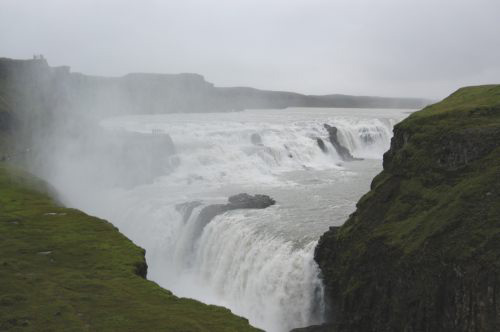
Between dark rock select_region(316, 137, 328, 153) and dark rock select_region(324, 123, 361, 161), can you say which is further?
dark rock select_region(324, 123, 361, 161)

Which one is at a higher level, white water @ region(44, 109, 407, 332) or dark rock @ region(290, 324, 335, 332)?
white water @ region(44, 109, 407, 332)

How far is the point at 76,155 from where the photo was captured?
54.7 m

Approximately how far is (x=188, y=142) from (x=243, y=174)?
9548mm

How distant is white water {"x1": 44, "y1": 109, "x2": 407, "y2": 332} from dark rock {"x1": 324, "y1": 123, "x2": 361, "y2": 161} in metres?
0.83

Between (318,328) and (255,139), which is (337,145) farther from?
(318,328)

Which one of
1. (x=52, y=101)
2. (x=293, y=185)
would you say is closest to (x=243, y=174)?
(x=293, y=185)

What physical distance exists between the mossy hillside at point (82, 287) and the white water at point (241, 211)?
643 cm

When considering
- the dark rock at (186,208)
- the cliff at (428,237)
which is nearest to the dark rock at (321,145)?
the dark rock at (186,208)

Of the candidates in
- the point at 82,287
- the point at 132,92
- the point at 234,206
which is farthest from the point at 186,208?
the point at 132,92

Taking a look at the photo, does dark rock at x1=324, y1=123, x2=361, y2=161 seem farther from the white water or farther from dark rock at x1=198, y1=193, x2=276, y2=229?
dark rock at x1=198, y1=193, x2=276, y2=229

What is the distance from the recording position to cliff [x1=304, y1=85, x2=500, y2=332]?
1343 centimetres

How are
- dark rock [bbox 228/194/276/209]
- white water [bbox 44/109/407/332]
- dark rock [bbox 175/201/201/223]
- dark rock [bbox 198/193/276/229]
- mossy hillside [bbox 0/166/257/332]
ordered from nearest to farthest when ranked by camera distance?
mossy hillside [bbox 0/166/257/332] → white water [bbox 44/109/407/332] → dark rock [bbox 198/193/276/229] → dark rock [bbox 228/194/276/209] → dark rock [bbox 175/201/201/223]

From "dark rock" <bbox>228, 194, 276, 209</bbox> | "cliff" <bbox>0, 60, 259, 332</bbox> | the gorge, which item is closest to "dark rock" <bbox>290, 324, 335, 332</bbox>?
the gorge

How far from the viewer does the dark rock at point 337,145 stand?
2228 inches
